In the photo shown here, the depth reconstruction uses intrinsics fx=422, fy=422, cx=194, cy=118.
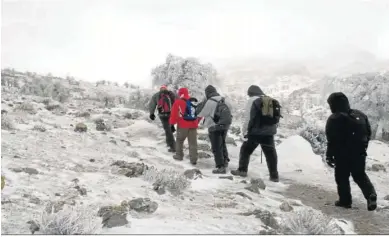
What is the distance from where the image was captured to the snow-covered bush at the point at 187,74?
28627 mm

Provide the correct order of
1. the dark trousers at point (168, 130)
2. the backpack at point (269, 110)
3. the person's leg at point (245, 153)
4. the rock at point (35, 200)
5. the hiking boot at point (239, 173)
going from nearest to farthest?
1. the rock at point (35, 200)
2. the backpack at point (269, 110)
3. the person's leg at point (245, 153)
4. the hiking boot at point (239, 173)
5. the dark trousers at point (168, 130)

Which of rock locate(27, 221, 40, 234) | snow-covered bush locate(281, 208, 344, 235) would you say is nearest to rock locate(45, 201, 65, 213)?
rock locate(27, 221, 40, 234)

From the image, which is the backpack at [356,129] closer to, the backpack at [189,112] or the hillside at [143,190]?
the hillside at [143,190]

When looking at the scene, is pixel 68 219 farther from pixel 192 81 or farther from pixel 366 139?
pixel 192 81

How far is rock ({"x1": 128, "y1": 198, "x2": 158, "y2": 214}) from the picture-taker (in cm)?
522

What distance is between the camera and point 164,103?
10383mm

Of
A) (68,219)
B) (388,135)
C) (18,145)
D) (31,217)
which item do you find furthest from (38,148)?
(388,135)

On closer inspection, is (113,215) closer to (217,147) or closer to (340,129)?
(340,129)

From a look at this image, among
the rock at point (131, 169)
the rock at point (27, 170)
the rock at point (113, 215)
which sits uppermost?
the rock at point (27, 170)

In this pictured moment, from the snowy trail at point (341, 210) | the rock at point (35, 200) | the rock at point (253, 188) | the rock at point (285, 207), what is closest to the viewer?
the rock at point (35, 200)

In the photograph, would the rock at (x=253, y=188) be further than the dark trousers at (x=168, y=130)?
No

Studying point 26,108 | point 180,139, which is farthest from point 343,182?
point 26,108

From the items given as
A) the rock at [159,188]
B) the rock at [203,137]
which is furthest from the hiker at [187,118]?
the rock at [203,137]

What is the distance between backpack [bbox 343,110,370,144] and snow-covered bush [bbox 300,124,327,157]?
740cm
